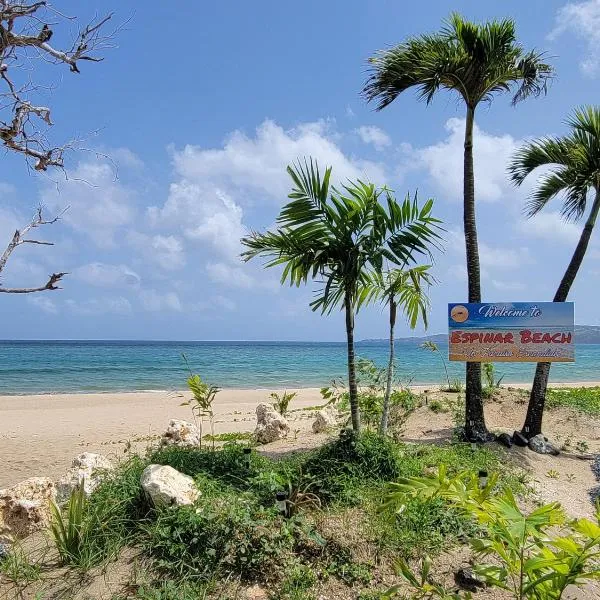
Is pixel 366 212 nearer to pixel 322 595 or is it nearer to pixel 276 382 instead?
pixel 322 595

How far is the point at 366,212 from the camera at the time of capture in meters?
6.09

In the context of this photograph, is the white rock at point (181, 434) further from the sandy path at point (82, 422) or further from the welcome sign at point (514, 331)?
the welcome sign at point (514, 331)

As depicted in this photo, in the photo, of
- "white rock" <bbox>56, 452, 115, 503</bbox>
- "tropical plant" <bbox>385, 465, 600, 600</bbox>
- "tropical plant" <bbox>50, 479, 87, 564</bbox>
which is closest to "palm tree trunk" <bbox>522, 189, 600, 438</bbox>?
"white rock" <bbox>56, 452, 115, 503</bbox>

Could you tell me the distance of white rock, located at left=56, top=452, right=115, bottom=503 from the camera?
5.20 metres

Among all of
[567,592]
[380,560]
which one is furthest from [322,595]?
[567,592]

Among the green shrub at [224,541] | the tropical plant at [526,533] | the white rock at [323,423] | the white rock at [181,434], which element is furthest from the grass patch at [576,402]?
the tropical plant at [526,533]

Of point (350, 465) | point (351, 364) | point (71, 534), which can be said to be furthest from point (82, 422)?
point (71, 534)

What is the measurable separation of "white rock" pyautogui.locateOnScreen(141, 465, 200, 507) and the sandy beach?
4051mm

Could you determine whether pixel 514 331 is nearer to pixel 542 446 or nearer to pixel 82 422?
pixel 542 446

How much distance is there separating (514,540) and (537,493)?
4.41 meters

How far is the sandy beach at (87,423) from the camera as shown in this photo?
8.91 m

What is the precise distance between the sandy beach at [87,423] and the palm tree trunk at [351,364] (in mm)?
4055

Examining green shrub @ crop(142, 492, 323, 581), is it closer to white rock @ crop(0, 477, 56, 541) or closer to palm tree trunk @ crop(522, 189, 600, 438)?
white rock @ crop(0, 477, 56, 541)

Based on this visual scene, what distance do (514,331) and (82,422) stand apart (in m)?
10.9
